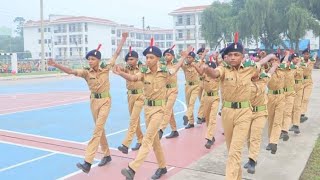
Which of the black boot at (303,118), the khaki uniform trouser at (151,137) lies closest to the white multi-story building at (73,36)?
the black boot at (303,118)

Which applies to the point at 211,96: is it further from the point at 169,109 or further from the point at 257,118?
the point at 257,118

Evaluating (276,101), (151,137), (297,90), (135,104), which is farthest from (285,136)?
(151,137)

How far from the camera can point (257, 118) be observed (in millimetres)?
5844

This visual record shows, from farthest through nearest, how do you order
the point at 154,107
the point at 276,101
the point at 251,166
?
the point at 276,101, the point at 251,166, the point at 154,107

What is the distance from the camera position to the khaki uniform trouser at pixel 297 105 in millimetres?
8719

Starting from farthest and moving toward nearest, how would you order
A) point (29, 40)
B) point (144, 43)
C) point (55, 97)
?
point (144, 43)
point (29, 40)
point (55, 97)

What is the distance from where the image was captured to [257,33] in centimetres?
3925

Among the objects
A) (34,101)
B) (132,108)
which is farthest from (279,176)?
(34,101)

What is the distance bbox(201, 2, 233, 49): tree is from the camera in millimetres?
47656

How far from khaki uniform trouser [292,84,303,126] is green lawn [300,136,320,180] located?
1.59m

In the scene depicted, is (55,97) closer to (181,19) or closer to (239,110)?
(239,110)

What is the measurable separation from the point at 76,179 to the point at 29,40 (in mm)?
81910

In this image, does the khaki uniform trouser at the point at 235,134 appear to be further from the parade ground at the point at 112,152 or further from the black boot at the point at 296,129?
the black boot at the point at 296,129

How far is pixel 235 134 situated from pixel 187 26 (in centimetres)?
6754
